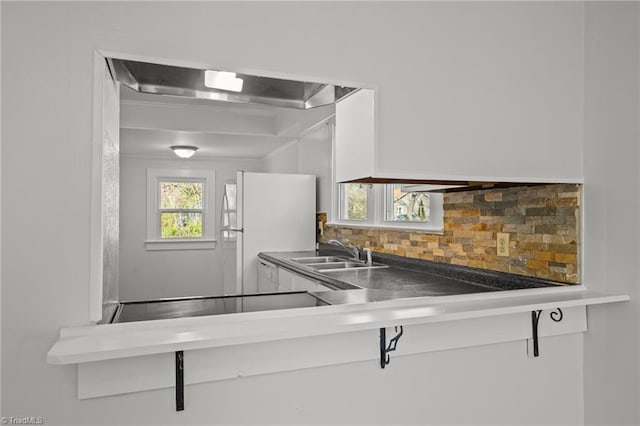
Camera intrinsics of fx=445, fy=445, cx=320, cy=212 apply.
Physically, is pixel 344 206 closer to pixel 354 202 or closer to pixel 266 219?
pixel 354 202

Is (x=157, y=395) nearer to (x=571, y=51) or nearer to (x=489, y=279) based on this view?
(x=489, y=279)

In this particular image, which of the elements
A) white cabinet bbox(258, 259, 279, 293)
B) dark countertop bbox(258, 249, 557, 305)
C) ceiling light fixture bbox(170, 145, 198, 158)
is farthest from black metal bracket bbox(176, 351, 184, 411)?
ceiling light fixture bbox(170, 145, 198, 158)

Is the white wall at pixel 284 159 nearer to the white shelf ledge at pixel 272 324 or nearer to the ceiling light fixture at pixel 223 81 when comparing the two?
the ceiling light fixture at pixel 223 81

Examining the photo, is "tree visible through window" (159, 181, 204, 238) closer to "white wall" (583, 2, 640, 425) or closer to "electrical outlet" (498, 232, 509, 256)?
"electrical outlet" (498, 232, 509, 256)

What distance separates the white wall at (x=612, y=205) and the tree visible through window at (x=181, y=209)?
16.4ft

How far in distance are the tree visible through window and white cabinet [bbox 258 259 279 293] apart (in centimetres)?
250

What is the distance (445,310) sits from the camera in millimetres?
1433

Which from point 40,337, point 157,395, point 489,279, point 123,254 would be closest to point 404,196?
point 489,279

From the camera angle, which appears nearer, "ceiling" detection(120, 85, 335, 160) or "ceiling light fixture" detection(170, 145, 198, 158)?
"ceiling" detection(120, 85, 335, 160)

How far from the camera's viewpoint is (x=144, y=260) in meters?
5.72

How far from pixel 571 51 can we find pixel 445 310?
3.86 ft

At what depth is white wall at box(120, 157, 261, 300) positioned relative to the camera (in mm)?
5676

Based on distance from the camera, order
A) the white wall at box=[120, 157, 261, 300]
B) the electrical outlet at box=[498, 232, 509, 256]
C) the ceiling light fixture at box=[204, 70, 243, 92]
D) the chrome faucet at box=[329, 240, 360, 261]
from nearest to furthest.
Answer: the ceiling light fixture at box=[204, 70, 243, 92], the electrical outlet at box=[498, 232, 509, 256], the chrome faucet at box=[329, 240, 360, 261], the white wall at box=[120, 157, 261, 300]

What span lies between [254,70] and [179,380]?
92 cm
